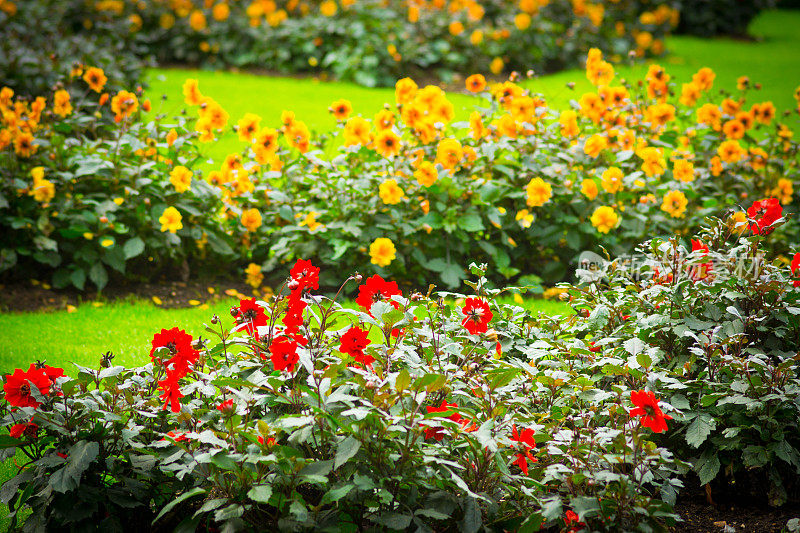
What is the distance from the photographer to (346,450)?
1.76 meters

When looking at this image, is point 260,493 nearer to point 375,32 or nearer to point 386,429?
point 386,429

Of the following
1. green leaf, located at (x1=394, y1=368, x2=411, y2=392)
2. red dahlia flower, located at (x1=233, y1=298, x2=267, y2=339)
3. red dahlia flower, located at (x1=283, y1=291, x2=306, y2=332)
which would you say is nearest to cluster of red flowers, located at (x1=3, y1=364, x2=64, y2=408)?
red dahlia flower, located at (x1=233, y1=298, x2=267, y2=339)

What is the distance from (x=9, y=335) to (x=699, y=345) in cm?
319

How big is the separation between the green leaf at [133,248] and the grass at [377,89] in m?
2.49

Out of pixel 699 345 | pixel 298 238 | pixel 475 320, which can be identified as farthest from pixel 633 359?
pixel 298 238

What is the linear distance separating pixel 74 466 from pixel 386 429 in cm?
80

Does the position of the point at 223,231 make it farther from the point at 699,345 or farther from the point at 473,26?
the point at 473,26

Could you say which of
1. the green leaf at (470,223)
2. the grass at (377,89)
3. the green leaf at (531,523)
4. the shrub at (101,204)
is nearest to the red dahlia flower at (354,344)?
the green leaf at (531,523)

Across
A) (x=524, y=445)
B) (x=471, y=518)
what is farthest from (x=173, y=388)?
(x=524, y=445)

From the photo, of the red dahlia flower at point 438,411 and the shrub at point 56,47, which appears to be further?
the shrub at point 56,47

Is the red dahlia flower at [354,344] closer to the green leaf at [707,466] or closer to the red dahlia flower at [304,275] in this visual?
the red dahlia flower at [304,275]

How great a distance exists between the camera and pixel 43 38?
26.8ft

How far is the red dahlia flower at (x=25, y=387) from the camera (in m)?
1.91

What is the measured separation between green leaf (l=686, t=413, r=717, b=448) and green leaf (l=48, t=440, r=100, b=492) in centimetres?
170
